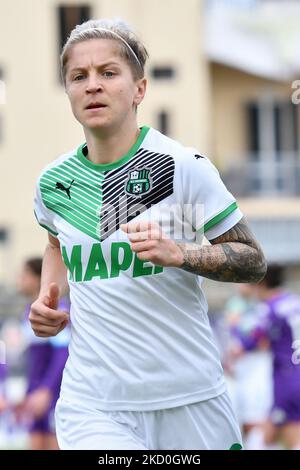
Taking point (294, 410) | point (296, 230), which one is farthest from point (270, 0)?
point (294, 410)

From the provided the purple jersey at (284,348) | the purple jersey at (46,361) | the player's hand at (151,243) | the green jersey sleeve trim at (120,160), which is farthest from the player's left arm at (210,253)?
the purple jersey at (46,361)

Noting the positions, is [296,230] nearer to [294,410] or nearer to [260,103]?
[260,103]

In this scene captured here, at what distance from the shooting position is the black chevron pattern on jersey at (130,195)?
5.11 m

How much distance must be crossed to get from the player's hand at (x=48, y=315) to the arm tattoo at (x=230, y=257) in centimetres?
64

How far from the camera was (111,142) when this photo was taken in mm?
5223

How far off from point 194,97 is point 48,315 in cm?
2895

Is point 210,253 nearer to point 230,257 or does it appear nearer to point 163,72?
point 230,257

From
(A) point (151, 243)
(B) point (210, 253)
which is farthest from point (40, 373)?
(A) point (151, 243)

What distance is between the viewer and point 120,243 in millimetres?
5074

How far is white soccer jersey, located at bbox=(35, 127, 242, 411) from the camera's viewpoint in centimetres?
508

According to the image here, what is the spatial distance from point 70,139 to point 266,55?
5349 millimetres

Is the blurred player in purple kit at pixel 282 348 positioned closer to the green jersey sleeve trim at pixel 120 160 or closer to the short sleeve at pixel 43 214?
the short sleeve at pixel 43 214

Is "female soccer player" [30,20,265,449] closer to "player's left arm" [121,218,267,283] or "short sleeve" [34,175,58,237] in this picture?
"player's left arm" [121,218,267,283]

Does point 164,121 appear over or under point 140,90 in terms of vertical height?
under
